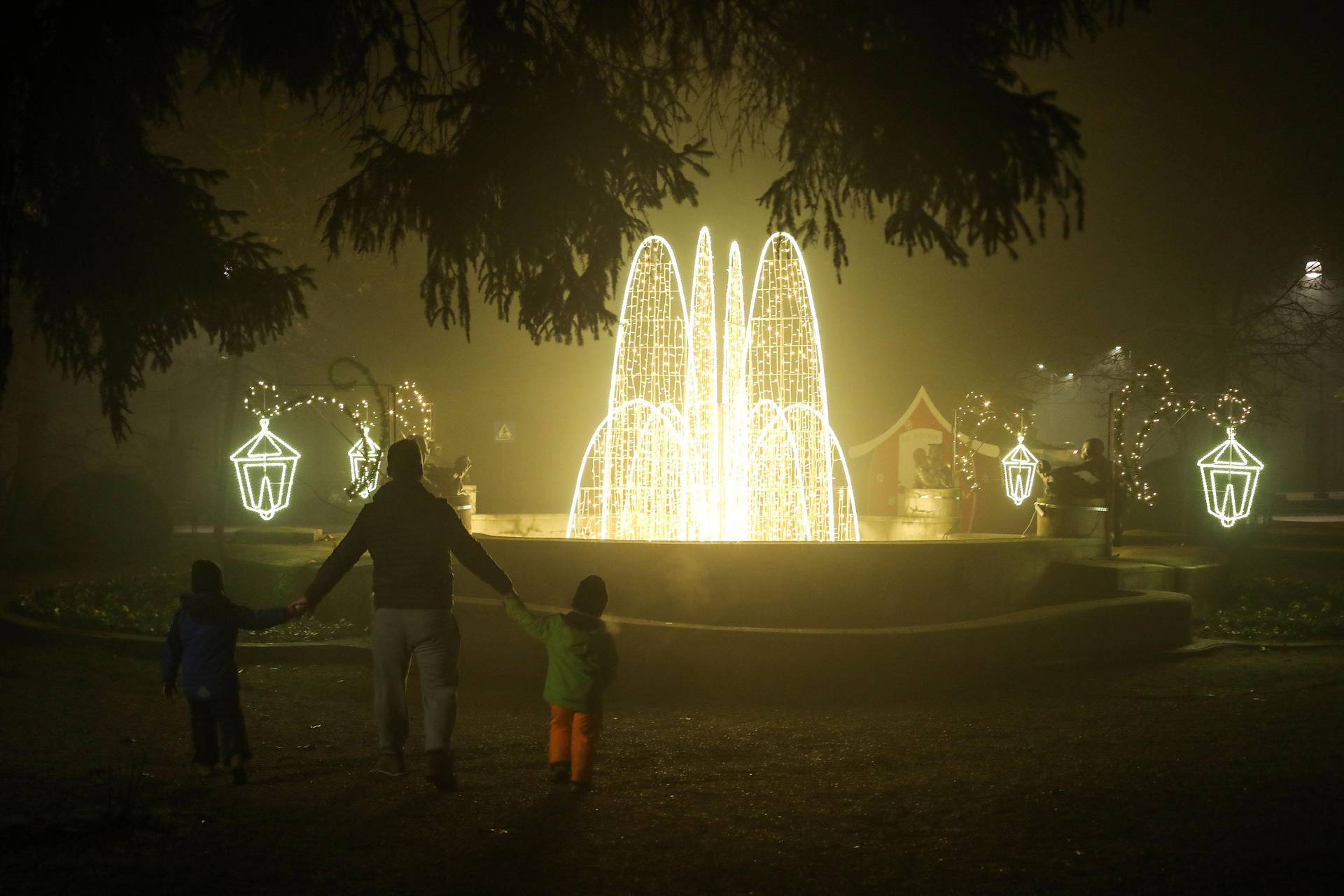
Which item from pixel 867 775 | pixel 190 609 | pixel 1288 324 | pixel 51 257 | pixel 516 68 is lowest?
pixel 867 775

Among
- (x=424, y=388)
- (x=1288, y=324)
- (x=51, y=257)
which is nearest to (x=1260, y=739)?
(x=51, y=257)

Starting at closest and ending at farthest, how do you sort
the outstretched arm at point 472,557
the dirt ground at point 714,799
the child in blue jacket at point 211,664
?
1. the dirt ground at point 714,799
2. the child in blue jacket at point 211,664
3. the outstretched arm at point 472,557

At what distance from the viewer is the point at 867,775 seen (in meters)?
6.61

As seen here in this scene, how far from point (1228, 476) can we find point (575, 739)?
1367 centimetres

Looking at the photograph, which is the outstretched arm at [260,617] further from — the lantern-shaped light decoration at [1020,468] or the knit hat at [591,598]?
the lantern-shaped light decoration at [1020,468]

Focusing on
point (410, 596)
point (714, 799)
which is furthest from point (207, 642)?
point (714, 799)

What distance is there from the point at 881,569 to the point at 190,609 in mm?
5974

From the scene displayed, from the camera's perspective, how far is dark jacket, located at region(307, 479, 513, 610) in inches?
246

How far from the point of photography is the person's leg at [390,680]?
6.21 metres

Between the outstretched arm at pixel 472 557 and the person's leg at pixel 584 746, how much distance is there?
75 cm

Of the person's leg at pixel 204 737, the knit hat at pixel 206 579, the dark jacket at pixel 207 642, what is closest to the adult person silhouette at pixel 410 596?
the dark jacket at pixel 207 642

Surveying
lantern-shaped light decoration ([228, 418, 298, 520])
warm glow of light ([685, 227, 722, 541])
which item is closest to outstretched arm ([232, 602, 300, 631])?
warm glow of light ([685, 227, 722, 541])

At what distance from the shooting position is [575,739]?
20.3 feet

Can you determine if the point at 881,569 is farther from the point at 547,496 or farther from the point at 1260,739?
the point at 547,496
